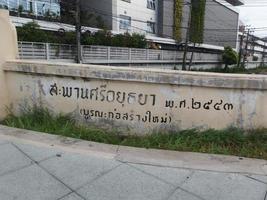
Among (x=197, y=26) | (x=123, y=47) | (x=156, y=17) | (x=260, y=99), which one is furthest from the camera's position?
(x=197, y=26)

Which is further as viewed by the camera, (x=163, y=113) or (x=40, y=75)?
(x=40, y=75)

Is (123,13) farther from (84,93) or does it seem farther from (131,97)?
(131,97)

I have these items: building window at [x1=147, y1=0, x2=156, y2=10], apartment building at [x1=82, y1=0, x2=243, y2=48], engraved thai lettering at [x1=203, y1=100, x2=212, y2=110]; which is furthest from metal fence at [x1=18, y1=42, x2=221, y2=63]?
engraved thai lettering at [x1=203, y1=100, x2=212, y2=110]

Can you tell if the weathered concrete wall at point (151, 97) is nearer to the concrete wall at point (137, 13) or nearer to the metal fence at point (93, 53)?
the metal fence at point (93, 53)

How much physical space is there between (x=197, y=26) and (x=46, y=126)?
42.9 metres

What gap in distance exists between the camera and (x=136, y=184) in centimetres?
325

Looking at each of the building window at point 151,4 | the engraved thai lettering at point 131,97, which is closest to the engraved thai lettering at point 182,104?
the engraved thai lettering at point 131,97

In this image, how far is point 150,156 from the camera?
4055mm

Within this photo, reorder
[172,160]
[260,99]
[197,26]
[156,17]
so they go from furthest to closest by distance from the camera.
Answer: [197,26] → [156,17] → [260,99] → [172,160]

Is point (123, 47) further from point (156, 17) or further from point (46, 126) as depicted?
point (46, 126)

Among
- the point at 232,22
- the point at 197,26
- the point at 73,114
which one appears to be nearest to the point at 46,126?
the point at 73,114

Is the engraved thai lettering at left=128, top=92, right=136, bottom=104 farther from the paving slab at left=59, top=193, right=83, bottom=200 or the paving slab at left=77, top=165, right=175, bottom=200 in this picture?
the paving slab at left=59, top=193, right=83, bottom=200

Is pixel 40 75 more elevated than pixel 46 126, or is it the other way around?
pixel 40 75

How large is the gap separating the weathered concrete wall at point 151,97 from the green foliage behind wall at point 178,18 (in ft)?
116
